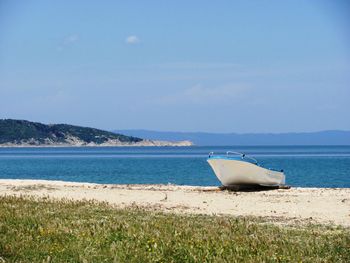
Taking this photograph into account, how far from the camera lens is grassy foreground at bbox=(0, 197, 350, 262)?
10.2m

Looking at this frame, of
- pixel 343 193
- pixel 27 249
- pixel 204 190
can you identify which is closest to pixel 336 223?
pixel 27 249

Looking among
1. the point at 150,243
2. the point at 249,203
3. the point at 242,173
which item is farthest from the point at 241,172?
the point at 150,243

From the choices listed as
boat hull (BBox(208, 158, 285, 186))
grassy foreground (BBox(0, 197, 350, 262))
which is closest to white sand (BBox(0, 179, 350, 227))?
boat hull (BBox(208, 158, 285, 186))

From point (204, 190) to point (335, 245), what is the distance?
2269cm

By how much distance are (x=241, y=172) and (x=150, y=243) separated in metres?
24.5

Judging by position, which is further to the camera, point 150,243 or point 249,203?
point 249,203

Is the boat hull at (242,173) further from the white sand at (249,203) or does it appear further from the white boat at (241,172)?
the white sand at (249,203)

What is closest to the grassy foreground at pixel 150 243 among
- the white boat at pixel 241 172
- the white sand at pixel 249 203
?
the white sand at pixel 249 203

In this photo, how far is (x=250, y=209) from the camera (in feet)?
77.9

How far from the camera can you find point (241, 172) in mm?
35250

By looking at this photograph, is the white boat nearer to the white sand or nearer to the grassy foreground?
the white sand

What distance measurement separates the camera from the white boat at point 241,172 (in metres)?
35.2

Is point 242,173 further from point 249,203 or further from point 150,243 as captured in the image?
point 150,243

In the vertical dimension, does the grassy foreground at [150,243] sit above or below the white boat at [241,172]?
below
